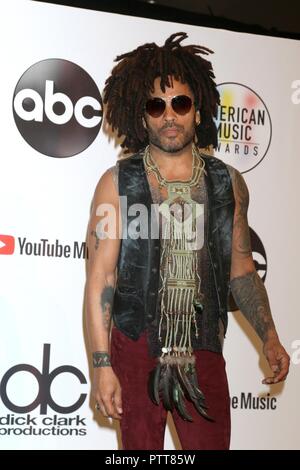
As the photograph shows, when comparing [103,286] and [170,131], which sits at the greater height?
[170,131]

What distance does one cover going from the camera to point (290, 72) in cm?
297

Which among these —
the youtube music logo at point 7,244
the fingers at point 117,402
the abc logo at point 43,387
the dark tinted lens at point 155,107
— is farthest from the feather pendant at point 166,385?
the dark tinted lens at point 155,107

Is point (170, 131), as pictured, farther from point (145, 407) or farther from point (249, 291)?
point (145, 407)

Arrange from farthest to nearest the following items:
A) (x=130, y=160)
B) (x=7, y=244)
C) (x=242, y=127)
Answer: (x=242, y=127) → (x=130, y=160) → (x=7, y=244)

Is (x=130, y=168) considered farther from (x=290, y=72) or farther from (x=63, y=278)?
(x=290, y=72)

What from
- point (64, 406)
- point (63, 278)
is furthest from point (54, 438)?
point (63, 278)

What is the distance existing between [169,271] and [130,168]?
0.37m

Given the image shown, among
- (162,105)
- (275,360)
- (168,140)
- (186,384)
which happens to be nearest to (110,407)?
(186,384)

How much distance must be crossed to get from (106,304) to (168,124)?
2.10 feet

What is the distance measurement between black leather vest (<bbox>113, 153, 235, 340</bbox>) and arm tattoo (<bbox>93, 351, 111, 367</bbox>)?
10 cm

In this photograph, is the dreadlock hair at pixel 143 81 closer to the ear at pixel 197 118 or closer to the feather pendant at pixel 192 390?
the ear at pixel 197 118

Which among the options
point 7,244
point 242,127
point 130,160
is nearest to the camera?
point 7,244

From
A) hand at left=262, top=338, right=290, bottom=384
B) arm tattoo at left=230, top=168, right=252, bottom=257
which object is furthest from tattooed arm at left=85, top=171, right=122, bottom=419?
hand at left=262, top=338, right=290, bottom=384

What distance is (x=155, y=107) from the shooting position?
9.08 ft
